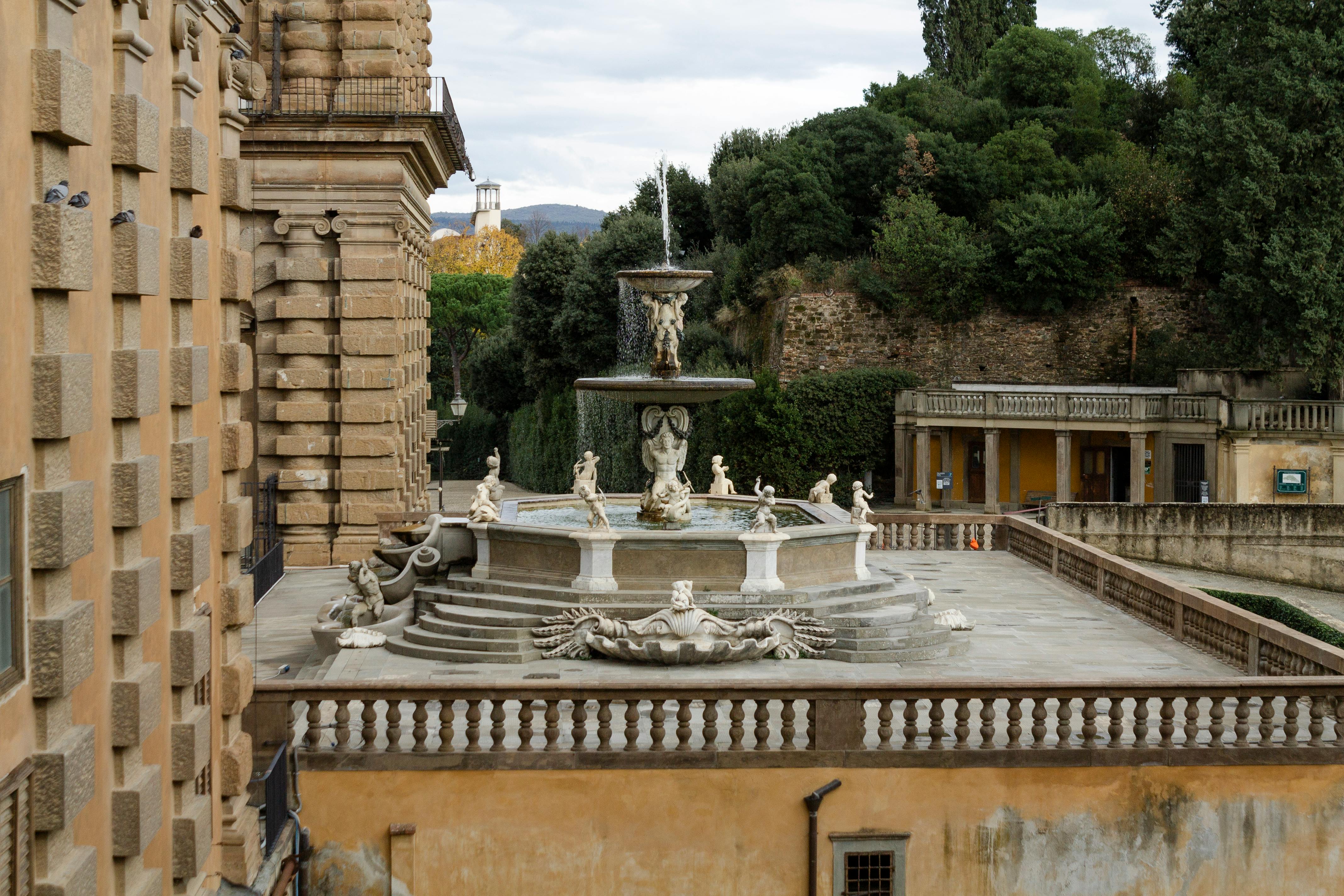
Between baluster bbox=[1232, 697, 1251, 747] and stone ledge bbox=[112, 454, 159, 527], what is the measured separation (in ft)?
28.0

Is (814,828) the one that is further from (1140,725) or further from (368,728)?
(368,728)

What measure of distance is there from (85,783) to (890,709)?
6805 millimetres

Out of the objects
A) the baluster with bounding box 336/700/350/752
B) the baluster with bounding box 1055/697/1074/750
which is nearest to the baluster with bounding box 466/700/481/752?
the baluster with bounding box 336/700/350/752

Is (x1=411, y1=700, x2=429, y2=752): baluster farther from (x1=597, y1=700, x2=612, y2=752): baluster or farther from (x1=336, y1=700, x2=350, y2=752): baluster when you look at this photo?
(x1=597, y1=700, x2=612, y2=752): baluster

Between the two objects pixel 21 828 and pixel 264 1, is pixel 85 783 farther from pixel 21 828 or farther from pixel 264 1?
pixel 264 1

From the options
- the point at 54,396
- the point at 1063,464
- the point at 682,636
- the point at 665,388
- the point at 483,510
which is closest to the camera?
the point at 54,396

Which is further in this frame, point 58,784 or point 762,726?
point 762,726

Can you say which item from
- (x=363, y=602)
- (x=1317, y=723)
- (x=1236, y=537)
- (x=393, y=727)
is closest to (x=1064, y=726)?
(x=1317, y=723)

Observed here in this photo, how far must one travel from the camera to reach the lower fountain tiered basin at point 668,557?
51.7 feet

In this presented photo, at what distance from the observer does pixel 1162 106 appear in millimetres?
54656

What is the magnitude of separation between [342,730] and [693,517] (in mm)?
8892

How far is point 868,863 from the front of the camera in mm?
11875

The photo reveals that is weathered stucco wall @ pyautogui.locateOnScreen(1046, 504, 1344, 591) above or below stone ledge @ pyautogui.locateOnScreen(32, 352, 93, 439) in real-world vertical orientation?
below

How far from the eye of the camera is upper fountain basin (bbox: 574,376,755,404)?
1825cm
